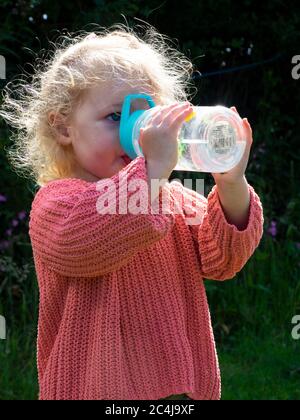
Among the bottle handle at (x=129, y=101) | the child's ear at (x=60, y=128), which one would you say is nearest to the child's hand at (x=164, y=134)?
the bottle handle at (x=129, y=101)

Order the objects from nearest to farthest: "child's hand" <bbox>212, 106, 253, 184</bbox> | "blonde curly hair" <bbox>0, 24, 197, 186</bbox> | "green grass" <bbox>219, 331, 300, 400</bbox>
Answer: "child's hand" <bbox>212, 106, 253, 184</bbox>, "blonde curly hair" <bbox>0, 24, 197, 186</bbox>, "green grass" <bbox>219, 331, 300, 400</bbox>

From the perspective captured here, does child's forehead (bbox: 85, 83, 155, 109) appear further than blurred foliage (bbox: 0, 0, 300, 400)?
No

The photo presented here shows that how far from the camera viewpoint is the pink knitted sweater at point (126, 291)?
209cm

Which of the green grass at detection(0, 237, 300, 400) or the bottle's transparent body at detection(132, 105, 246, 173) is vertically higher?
the bottle's transparent body at detection(132, 105, 246, 173)

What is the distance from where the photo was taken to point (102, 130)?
7.34 feet

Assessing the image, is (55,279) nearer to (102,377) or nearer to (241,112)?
(102,377)

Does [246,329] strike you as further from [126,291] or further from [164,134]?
[164,134]

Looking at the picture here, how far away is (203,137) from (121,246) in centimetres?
32

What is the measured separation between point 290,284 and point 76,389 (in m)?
2.36

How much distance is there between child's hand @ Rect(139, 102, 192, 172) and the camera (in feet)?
6.68

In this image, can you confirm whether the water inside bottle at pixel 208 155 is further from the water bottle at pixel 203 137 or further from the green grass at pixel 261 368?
the green grass at pixel 261 368

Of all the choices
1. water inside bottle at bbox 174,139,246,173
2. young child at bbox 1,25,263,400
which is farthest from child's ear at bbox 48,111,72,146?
water inside bottle at bbox 174,139,246,173

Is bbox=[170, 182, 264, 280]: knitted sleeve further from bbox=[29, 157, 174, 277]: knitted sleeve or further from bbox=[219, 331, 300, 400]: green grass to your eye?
bbox=[219, 331, 300, 400]: green grass

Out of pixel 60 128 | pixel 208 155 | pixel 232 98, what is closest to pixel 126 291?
pixel 208 155
